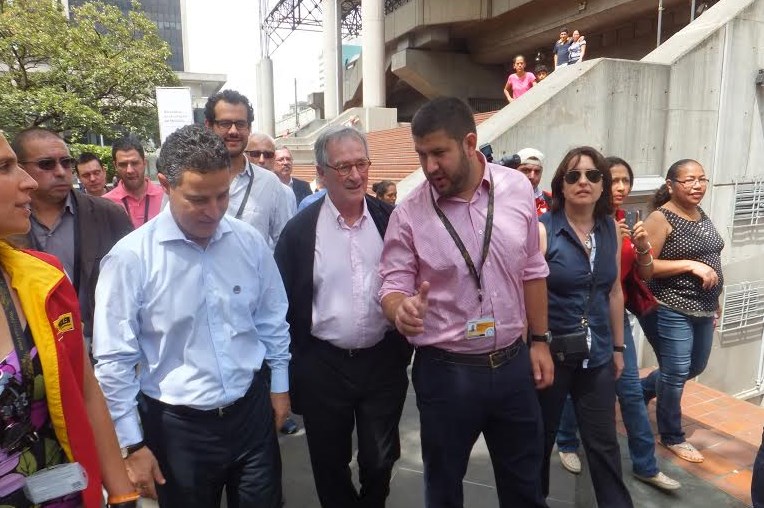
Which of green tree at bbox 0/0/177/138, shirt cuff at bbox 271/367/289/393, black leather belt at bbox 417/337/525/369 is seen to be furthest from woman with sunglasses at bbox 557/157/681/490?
green tree at bbox 0/0/177/138

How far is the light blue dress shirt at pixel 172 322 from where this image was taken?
1.83 meters

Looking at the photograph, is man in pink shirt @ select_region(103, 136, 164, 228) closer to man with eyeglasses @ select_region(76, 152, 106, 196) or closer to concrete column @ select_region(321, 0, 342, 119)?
man with eyeglasses @ select_region(76, 152, 106, 196)

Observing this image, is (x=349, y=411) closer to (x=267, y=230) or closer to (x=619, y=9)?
(x=267, y=230)

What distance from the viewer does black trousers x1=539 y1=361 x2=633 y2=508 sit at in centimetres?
261

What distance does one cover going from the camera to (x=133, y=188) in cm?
435

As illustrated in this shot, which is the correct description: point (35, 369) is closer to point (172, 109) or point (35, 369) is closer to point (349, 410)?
point (349, 410)

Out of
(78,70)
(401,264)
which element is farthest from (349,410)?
(78,70)

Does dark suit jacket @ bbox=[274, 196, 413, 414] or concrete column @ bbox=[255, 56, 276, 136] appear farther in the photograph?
concrete column @ bbox=[255, 56, 276, 136]

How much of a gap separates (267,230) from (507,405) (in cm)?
199

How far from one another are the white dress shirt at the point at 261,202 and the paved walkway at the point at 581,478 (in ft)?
5.10

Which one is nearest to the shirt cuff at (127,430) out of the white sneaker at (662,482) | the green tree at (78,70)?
the white sneaker at (662,482)

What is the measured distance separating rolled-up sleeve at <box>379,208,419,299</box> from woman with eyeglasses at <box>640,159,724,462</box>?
214 centimetres

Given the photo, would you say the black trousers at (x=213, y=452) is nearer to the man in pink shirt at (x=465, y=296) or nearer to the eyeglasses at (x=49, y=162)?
the man in pink shirt at (x=465, y=296)

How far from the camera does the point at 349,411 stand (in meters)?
2.49
